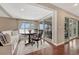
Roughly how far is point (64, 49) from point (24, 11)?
0.91m

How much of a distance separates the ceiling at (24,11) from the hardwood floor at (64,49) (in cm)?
56

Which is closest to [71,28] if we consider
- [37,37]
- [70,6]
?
[70,6]

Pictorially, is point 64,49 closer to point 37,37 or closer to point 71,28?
point 71,28

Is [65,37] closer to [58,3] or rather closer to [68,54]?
[68,54]

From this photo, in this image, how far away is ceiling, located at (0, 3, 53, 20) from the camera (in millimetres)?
1830

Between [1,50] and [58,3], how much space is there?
48.1 inches

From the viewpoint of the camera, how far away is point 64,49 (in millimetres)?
1877

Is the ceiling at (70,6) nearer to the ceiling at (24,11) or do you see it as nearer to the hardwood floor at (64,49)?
the ceiling at (24,11)

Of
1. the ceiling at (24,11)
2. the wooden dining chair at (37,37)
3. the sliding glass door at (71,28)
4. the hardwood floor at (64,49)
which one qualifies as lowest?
the hardwood floor at (64,49)

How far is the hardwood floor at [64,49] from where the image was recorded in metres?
1.87

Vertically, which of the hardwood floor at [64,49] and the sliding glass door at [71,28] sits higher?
the sliding glass door at [71,28]

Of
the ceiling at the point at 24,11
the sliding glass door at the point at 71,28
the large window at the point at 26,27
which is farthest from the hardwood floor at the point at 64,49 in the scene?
the ceiling at the point at 24,11
